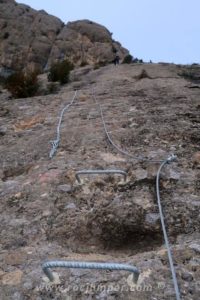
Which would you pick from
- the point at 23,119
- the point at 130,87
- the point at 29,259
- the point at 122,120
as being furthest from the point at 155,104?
the point at 29,259

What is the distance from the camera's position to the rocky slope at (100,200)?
316 centimetres

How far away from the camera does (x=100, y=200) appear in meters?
4.38

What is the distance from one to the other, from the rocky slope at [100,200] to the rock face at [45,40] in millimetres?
15293

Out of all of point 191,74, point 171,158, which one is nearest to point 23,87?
point 191,74

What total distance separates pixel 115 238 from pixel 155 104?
3912mm

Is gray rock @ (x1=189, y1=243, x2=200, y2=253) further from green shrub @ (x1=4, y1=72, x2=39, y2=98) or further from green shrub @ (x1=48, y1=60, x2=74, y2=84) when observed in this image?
green shrub @ (x1=48, y1=60, x2=74, y2=84)

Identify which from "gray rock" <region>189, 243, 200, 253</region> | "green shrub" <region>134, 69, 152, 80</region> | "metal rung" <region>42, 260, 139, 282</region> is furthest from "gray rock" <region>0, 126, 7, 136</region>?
"metal rung" <region>42, 260, 139, 282</region>

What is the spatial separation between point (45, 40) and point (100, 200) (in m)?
22.1

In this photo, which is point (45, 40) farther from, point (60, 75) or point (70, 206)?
point (70, 206)

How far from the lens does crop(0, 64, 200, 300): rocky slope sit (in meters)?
3.16

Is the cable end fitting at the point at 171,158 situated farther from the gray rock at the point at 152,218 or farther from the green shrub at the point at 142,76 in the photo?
the green shrub at the point at 142,76

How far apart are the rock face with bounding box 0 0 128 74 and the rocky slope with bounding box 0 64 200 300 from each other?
1529 cm


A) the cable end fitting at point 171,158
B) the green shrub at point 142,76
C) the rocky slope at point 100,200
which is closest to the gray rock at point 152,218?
the rocky slope at point 100,200

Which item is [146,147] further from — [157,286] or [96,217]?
[157,286]
